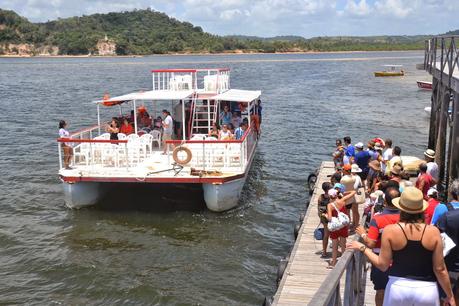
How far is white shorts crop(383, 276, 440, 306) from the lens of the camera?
4707mm

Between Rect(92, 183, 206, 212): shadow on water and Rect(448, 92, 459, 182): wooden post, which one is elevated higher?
Rect(448, 92, 459, 182): wooden post

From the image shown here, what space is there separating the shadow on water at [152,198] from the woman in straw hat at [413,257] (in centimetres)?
1081

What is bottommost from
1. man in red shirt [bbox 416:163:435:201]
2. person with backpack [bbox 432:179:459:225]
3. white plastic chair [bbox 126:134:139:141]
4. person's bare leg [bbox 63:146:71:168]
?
person's bare leg [bbox 63:146:71:168]

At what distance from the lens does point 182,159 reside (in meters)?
14.3

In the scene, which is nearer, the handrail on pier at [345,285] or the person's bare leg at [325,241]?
the handrail on pier at [345,285]

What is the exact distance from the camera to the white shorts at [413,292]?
471cm

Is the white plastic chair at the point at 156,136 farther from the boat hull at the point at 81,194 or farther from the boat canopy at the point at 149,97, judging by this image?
the boat hull at the point at 81,194

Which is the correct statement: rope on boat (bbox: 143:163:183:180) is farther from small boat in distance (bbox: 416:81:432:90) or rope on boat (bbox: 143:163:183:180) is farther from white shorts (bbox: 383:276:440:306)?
small boat in distance (bbox: 416:81:432:90)

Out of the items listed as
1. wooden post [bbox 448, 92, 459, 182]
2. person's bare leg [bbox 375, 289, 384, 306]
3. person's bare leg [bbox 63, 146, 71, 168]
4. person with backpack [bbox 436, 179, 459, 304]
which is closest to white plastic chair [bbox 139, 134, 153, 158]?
person's bare leg [bbox 63, 146, 71, 168]

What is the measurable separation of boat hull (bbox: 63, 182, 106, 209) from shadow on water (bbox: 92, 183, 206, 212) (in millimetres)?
342

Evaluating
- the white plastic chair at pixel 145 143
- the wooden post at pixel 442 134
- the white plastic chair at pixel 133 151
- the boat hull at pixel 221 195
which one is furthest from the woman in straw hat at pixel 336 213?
the wooden post at pixel 442 134

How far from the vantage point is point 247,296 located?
10477mm

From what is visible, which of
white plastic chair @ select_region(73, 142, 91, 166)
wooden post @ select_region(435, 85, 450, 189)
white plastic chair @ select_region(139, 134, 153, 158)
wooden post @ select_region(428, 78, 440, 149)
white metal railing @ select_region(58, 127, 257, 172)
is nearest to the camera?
white metal railing @ select_region(58, 127, 257, 172)

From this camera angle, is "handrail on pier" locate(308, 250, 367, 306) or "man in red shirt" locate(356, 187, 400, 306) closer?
"handrail on pier" locate(308, 250, 367, 306)
